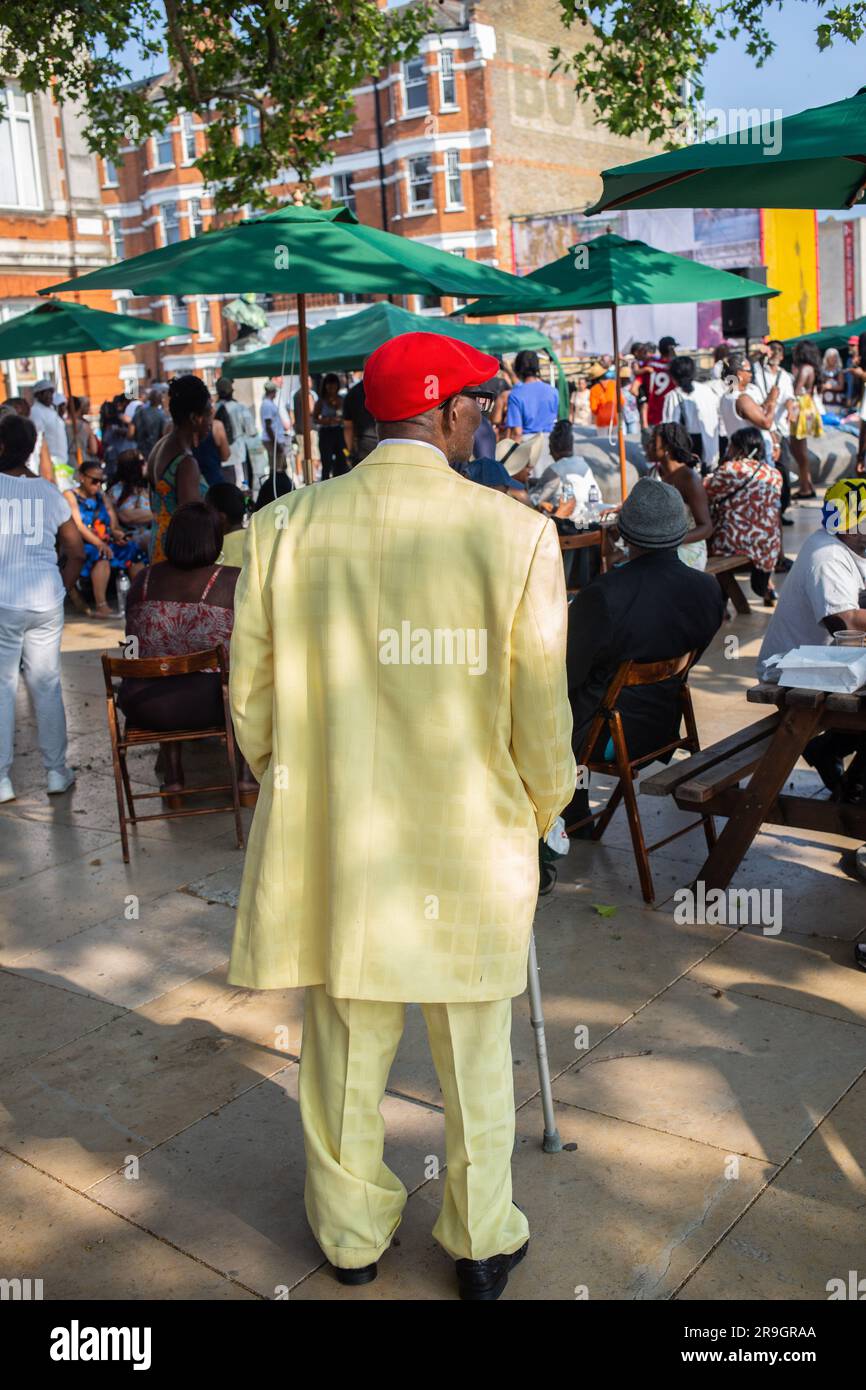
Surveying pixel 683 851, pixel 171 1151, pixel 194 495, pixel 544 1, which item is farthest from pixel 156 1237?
pixel 544 1

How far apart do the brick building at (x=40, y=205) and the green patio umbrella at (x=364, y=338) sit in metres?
17.3

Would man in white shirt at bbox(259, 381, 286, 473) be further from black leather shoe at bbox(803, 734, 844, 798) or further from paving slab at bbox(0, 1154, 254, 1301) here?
paving slab at bbox(0, 1154, 254, 1301)

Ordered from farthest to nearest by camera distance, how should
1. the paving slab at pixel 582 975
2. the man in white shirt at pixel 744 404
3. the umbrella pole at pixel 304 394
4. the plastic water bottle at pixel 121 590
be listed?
1. the man in white shirt at pixel 744 404
2. the plastic water bottle at pixel 121 590
3. the umbrella pole at pixel 304 394
4. the paving slab at pixel 582 975

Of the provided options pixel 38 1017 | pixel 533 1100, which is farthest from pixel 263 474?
pixel 533 1100

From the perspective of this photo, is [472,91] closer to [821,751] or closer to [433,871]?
[821,751]

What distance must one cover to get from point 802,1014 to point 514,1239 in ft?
4.93

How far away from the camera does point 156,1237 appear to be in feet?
9.89

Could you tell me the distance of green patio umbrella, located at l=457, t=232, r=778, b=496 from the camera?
368 inches

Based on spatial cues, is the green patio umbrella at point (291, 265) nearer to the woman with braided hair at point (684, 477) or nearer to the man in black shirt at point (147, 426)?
the woman with braided hair at point (684, 477)

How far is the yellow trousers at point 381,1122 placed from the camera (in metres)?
2.64

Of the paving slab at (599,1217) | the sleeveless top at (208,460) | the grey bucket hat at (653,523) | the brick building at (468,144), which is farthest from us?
the brick building at (468,144)

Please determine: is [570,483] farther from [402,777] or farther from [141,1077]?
[402,777]

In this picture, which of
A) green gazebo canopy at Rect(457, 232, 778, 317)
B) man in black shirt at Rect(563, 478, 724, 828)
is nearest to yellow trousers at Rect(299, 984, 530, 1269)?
man in black shirt at Rect(563, 478, 724, 828)

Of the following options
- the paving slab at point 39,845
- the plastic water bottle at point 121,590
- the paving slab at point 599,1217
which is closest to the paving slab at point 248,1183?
the paving slab at point 599,1217
